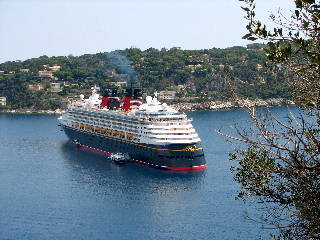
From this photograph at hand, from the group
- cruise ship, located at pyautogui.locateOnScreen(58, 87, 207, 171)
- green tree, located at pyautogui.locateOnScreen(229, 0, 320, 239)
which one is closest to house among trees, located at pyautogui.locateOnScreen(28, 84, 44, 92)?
cruise ship, located at pyautogui.locateOnScreen(58, 87, 207, 171)

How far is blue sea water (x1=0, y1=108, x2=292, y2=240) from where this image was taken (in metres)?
36.4

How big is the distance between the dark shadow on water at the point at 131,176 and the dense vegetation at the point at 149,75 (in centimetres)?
9243

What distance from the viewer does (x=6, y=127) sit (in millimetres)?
113875

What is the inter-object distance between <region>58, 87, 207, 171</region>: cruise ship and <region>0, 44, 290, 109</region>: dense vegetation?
7636 cm

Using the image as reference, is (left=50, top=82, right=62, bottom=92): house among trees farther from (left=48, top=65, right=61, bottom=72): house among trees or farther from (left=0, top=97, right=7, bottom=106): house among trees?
(left=48, top=65, right=61, bottom=72): house among trees

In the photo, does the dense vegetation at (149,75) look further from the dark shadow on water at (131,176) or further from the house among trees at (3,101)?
the dark shadow on water at (131,176)

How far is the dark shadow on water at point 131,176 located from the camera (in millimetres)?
49031

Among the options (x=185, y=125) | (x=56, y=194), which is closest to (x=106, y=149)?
(x=185, y=125)

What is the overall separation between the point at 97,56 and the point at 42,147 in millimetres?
123198

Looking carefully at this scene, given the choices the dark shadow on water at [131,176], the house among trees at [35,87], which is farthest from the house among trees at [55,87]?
the dark shadow on water at [131,176]

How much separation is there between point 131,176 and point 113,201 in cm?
957

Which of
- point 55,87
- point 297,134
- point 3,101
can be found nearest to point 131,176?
point 297,134

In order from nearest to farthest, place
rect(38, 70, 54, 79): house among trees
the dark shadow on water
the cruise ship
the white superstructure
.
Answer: the dark shadow on water → the cruise ship → the white superstructure → rect(38, 70, 54, 79): house among trees

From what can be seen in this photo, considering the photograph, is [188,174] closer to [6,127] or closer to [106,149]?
[106,149]
